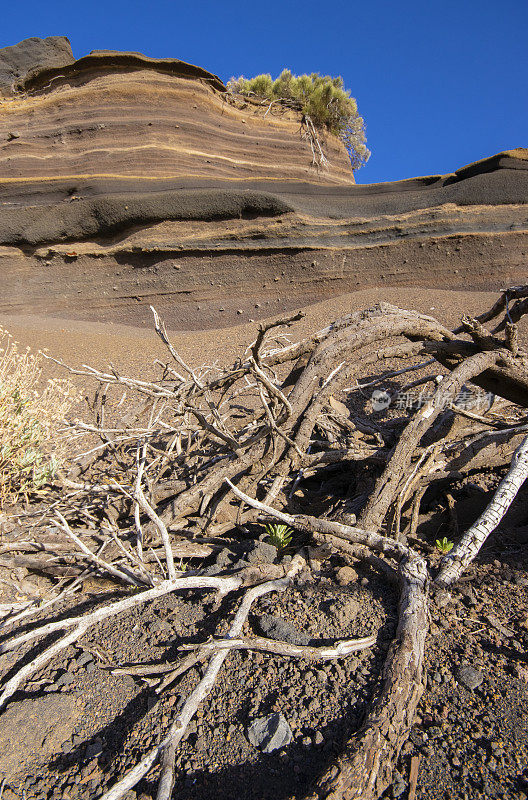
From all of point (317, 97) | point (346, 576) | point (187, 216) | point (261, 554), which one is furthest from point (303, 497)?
point (317, 97)

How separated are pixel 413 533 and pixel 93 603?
1687 mm

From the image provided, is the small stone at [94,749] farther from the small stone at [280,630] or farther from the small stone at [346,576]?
the small stone at [346,576]

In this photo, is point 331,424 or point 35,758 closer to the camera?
point 35,758

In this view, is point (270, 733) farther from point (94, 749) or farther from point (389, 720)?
point (94, 749)

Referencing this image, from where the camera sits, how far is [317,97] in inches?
493

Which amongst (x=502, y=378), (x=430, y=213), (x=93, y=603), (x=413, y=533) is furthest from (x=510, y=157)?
(x=93, y=603)

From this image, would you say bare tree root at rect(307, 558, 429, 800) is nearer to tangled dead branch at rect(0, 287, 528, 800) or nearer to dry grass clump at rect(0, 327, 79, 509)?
tangled dead branch at rect(0, 287, 528, 800)

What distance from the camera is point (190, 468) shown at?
2.88m

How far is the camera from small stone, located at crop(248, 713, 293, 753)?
1316 mm

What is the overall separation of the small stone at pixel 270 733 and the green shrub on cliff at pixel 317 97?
1432cm

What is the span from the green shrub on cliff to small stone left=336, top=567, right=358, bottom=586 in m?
13.7

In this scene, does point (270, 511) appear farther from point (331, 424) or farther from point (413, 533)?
point (331, 424)

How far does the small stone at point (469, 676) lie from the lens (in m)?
1.45

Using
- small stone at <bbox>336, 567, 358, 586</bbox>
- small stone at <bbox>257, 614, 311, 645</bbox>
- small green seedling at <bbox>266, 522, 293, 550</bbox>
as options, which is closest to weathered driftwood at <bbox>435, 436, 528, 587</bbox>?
small stone at <bbox>336, 567, 358, 586</bbox>
